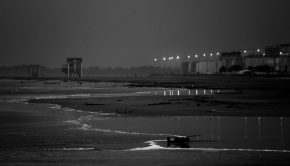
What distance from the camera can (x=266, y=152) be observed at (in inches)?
676

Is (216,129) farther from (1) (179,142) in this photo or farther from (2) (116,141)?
(2) (116,141)

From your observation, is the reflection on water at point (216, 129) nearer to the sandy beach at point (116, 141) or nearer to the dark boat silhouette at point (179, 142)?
the sandy beach at point (116, 141)

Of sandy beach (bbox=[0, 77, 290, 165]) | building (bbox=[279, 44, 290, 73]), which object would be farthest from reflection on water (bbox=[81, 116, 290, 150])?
building (bbox=[279, 44, 290, 73])

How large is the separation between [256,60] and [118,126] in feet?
576

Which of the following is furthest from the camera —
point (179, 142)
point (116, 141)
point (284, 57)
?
point (284, 57)

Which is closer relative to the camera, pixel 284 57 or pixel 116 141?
pixel 116 141

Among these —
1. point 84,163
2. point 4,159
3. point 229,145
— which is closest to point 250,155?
point 229,145

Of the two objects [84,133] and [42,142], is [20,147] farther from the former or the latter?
[84,133]

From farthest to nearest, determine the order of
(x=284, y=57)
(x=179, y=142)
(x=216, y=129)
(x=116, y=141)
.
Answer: (x=284, y=57) → (x=216, y=129) → (x=116, y=141) → (x=179, y=142)

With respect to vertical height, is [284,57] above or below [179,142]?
above

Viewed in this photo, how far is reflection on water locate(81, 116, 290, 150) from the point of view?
19359 millimetres

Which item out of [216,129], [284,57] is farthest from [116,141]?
[284,57]

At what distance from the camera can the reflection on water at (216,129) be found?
762 inches

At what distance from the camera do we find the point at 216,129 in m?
23.8
